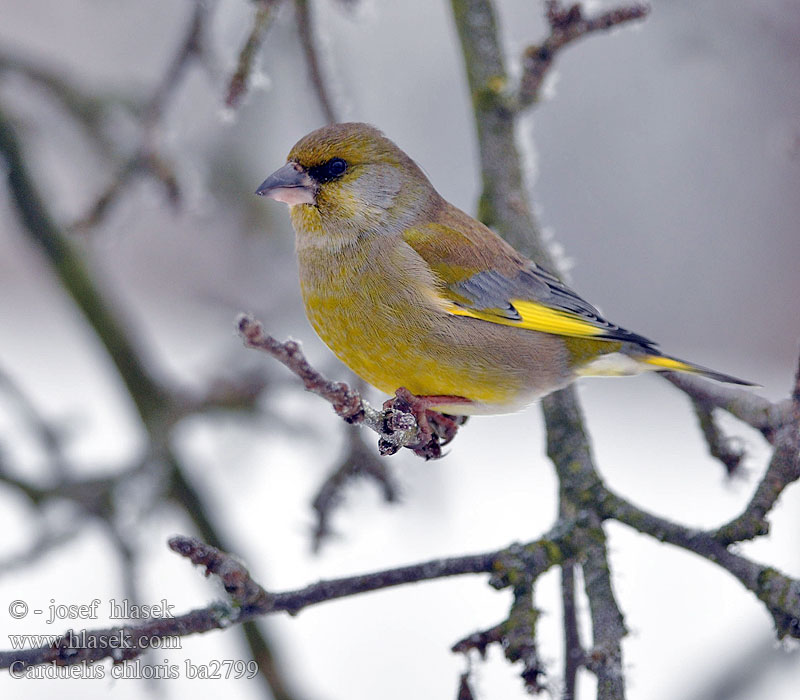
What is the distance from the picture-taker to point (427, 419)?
9.43 ft

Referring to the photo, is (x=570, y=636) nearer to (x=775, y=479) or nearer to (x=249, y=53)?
(x=775, y=479)

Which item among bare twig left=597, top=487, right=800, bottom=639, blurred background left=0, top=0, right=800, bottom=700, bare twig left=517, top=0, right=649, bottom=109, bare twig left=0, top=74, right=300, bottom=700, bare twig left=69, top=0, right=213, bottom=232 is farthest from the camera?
bare twig left=0, top=74, right=300, bottom=700

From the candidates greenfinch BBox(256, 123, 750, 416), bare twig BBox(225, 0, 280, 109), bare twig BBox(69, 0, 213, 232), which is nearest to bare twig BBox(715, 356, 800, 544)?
greenfinch BBox(256, 123, 750, 416)

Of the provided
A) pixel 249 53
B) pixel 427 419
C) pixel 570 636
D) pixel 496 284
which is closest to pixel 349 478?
pixel 427 419

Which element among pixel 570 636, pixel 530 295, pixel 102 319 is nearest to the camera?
pixel 570 636

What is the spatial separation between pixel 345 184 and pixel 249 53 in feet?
1.70

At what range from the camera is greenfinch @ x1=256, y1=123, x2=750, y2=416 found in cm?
279

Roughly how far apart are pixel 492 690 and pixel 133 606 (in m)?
1.86

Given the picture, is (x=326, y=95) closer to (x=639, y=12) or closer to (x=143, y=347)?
(x=639, y=12)

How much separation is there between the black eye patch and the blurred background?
1.07 ft

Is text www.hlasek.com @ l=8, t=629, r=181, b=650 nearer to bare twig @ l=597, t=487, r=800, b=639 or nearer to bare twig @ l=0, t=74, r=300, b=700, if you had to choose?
bare twig @ l=597, t=487, r=800, b=639

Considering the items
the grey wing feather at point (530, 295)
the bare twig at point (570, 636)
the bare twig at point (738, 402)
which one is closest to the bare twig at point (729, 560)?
the bare twig at point (570, 636)

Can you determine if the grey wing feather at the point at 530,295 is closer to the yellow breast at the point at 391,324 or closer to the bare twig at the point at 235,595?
the yellow breast at the point at 391,324

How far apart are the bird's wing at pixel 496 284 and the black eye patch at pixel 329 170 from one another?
306mm
